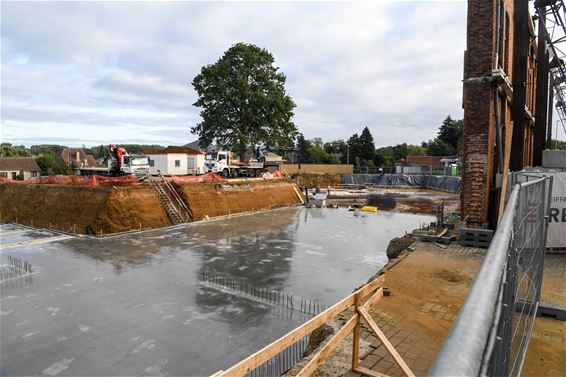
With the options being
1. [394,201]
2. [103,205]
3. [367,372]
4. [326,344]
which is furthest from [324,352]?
[394,201]

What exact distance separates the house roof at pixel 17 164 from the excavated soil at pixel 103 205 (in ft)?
116

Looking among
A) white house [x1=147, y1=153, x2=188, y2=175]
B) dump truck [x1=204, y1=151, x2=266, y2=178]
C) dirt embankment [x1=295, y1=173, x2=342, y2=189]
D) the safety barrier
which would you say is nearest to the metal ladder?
white house [x1=147, y1=153, x2=188, y2=175]

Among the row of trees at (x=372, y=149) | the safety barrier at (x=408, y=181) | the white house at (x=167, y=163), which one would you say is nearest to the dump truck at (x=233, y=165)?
the white house at (x=167, y=163)

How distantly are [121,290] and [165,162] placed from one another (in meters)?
20.8

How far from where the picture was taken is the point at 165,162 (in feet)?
99.0

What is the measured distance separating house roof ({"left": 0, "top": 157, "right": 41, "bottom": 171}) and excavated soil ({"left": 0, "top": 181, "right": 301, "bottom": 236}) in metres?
35.5

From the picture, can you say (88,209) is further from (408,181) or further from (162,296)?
(408,181)

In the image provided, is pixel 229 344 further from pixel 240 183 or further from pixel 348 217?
pixel 240 183

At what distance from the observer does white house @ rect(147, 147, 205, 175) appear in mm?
30266

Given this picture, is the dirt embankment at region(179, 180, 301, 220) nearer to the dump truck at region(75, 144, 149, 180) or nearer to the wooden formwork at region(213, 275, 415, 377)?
the dump truck at region(75, 144, 149, 180)

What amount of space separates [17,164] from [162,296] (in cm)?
6035

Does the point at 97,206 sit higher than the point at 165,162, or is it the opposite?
the point at 165,162

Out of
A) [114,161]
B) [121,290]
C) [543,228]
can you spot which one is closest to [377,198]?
[114,161]

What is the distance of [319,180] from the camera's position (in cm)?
4966
